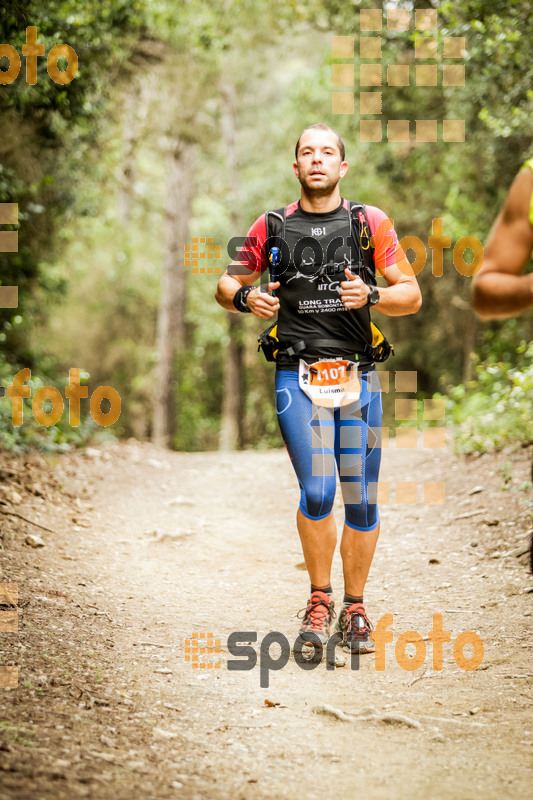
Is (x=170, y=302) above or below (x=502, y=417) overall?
above

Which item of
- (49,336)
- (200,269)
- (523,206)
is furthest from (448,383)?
(523,206)

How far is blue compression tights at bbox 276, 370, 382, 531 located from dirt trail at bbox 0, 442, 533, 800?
82cm

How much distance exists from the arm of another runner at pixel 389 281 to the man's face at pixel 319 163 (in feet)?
0.86

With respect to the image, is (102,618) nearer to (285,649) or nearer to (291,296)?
(285,649)

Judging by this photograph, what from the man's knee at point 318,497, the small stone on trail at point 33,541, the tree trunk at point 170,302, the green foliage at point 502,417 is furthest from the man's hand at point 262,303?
the tree trunk at point 170,302

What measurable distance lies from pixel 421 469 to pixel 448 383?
322 inches

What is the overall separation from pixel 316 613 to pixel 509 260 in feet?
7.24

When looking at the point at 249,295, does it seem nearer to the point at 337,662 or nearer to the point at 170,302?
the point at 337,662

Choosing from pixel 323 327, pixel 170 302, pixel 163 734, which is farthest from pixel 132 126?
pixel 163 734

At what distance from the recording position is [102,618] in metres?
4.40

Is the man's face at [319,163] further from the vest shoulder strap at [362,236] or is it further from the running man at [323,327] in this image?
the vest shoulder strap at [362,236]

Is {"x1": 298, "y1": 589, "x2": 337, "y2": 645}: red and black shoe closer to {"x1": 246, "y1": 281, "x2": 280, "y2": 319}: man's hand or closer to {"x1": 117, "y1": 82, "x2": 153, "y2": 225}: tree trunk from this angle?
{"x1": 246, "y1": 281, "x2": 280, "y2": 319}: man's hand

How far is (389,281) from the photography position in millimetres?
4039

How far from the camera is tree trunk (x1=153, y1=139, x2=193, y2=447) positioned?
19312 millimetres
